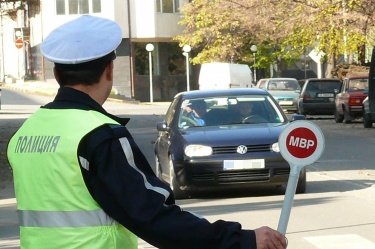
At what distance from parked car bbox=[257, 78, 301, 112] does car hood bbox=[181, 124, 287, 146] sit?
1201 inches

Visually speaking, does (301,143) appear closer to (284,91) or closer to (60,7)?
(284,91)

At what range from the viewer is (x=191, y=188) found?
15.1m

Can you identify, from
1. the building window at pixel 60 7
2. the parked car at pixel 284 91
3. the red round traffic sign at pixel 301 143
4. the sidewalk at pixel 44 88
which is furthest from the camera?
the building window at pixel 60 7

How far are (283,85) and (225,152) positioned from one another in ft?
113

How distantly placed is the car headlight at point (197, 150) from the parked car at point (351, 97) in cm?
2099

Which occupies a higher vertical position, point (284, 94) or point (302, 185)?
point (302, 185)

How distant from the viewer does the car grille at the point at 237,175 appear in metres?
14.9

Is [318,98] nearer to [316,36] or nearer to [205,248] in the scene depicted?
[316,36]

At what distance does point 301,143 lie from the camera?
4.60 m

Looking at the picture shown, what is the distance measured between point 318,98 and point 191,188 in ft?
89.1

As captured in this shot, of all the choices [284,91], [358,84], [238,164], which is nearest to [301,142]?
[238,164]

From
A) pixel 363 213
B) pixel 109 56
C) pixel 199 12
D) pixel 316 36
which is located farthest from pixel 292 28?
pixel 109 56

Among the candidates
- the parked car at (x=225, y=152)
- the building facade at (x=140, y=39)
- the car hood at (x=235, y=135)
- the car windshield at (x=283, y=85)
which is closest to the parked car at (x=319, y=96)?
the car windshield at (x=283, y=85)

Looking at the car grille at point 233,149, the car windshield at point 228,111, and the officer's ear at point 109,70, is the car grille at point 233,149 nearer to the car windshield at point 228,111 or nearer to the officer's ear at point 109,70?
the car windshield at point 228,111
